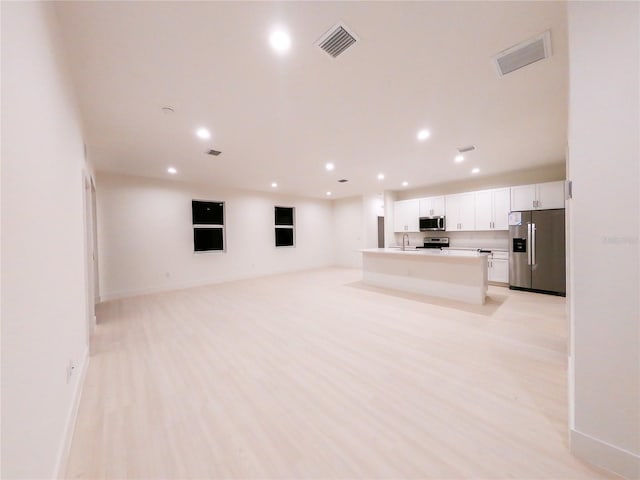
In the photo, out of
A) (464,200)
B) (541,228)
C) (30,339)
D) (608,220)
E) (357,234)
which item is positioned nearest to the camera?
(30,339)

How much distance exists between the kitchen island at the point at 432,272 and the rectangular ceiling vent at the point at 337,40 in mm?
3881

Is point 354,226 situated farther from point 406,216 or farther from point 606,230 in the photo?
point 606,230

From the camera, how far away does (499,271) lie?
5609mm

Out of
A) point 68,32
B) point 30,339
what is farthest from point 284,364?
point 68,32

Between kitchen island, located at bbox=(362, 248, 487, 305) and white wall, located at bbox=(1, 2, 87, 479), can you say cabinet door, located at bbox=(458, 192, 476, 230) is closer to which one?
kitchen island, located at bbox=(362, 248, 487, 305)

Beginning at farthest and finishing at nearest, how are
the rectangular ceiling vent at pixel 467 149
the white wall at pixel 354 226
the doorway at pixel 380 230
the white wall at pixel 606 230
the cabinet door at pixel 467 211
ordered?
1. the doorway at pixel 380 230
2. the white wall at pixel 354 226
3. the cabinet door at pixel 467 211
4. the rectangular ceiling vent at pixel 467 149
5. the white wall at pixel 606 230

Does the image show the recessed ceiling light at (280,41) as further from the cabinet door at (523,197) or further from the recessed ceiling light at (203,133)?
the cabinet door at (523,197)

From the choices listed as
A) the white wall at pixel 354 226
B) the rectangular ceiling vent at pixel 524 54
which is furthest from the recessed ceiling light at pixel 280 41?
the white wall at pixel 354 226

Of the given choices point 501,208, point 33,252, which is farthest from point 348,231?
point 33,252

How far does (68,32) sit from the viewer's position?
168cm

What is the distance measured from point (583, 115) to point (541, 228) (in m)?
4.71

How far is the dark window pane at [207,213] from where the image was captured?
6.45 meters

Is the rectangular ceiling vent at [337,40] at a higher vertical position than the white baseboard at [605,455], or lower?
higher

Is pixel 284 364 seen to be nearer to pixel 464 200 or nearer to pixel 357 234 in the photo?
pixel 464 200
